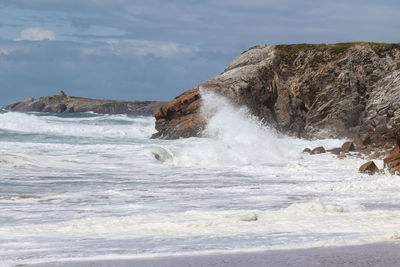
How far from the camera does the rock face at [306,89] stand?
3128 centimetres

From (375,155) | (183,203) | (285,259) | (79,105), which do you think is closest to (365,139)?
(375,155)

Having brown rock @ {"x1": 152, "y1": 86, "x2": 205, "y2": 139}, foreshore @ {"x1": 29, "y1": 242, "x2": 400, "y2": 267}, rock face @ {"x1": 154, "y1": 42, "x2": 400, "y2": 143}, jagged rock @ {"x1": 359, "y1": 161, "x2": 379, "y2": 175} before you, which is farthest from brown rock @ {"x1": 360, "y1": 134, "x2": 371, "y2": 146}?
foreshore @ {"x1": 29, "y1": 242, "x2": 400, "y2": 267}

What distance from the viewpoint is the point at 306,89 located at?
32.8 meters

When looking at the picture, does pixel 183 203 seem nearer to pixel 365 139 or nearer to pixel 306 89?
pixel 365 139

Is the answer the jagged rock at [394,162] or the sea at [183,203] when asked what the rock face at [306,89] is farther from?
the jagged rock at [394,162]

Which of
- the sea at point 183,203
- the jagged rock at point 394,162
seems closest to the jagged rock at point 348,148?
the sea at point 183,203

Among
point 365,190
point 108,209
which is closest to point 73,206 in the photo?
point 108,209

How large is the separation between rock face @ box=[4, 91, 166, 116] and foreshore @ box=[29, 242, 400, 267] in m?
98.6

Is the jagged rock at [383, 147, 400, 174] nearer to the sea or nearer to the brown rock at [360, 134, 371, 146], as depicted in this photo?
the sea

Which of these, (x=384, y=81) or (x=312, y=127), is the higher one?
(x=384, y=81)

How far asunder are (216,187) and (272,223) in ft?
16.7

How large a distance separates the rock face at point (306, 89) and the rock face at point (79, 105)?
7231cm

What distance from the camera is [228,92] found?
32312 mm

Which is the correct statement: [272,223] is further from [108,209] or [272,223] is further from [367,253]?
[108,209]
